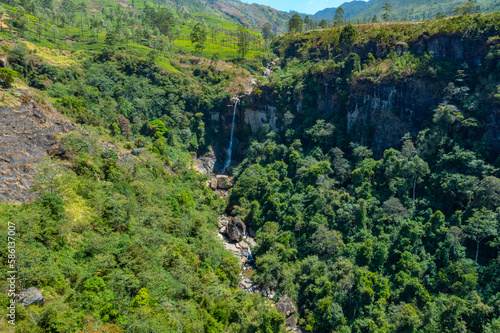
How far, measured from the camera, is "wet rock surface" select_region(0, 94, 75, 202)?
26219 millimetres

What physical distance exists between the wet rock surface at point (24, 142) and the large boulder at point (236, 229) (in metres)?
25.2

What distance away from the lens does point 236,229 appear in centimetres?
4525

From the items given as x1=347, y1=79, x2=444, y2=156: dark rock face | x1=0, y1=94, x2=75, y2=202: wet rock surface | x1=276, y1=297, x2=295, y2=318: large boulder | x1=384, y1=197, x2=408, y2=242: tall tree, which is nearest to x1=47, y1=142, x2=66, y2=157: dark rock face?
x1=0, y1=94, x2=75, y2=202: wet rock surface

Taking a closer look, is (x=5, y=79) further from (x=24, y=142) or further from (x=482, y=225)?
(x=482, y=225)

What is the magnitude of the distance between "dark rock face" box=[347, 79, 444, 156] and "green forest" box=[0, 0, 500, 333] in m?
0.24

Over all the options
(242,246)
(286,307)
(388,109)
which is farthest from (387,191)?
(242,246)

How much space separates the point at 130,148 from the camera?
155ft

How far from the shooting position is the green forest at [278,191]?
2428 centimetres

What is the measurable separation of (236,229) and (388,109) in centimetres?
3364

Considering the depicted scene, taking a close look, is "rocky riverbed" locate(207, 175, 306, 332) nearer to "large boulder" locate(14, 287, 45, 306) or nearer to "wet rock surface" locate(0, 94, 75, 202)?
"large boulder" locate(14, 287, 45, 306)

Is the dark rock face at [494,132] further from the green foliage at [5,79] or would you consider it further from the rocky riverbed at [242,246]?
the green foliage at [5,79]

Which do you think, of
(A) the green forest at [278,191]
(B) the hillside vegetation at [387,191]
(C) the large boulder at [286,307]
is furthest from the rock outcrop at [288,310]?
(B) the hillside vegetation at [387,191]

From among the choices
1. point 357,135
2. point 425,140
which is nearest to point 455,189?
point 425,140

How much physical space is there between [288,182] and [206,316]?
28.2 metres
